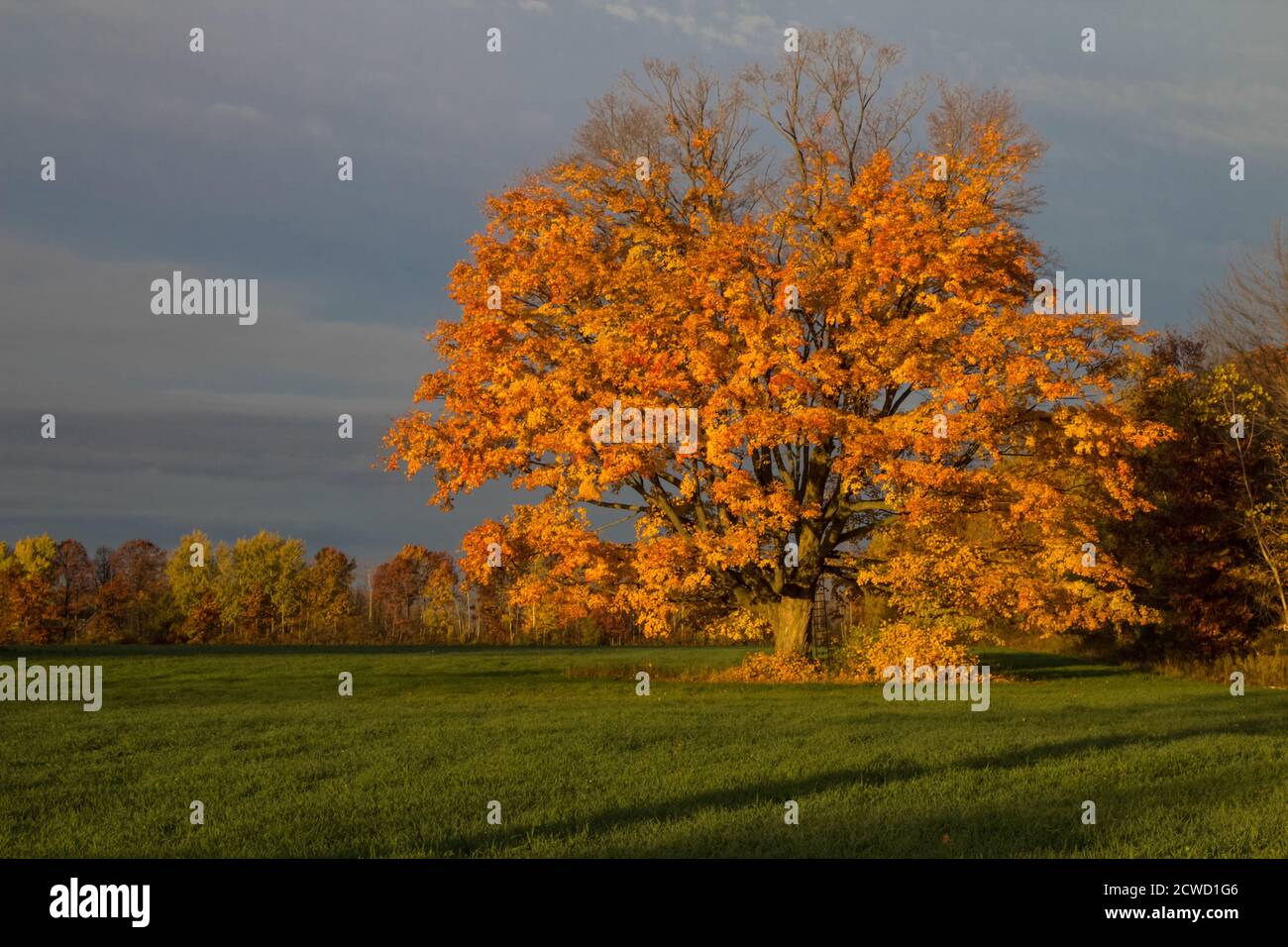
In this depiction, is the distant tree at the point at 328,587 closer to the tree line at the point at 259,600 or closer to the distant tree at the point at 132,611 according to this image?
the tree line at the point at 259,600

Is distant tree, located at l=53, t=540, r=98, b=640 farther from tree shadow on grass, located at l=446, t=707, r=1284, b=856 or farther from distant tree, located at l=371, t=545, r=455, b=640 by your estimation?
tree shadow on grass, located at l=446, t=707, r=1284, b=856

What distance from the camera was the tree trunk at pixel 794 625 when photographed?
30906 millimetres

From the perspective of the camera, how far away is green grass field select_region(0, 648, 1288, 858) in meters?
9.58

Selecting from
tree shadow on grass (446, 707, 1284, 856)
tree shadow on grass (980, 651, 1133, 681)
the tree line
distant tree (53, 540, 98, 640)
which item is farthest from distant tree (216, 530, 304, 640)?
tree shadow on grass (446, 707, 1284, 856)

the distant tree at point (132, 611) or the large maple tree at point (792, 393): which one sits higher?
the large maple tree at point (792, 393)

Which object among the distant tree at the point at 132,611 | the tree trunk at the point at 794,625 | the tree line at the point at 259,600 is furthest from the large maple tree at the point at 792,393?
the distant tree at the point at 132,611

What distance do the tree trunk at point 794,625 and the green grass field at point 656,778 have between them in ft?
19.4

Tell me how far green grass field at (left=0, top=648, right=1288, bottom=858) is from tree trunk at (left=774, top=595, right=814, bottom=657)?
233 inches
